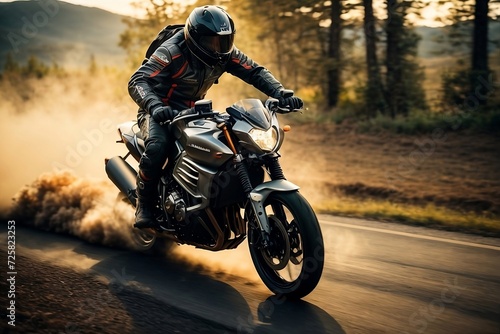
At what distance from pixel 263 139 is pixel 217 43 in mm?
1075

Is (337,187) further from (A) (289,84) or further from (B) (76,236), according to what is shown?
(A) (289,84)

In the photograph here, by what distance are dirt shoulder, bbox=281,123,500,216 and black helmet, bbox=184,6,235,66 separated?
5331mm

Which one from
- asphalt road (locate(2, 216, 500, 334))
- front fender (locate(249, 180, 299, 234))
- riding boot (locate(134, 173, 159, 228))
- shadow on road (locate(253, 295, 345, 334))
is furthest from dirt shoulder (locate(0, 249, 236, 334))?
front fender (locate(249, 180, 299, 234))

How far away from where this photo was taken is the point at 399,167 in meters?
12.8

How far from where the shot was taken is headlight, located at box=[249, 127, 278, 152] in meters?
4.50

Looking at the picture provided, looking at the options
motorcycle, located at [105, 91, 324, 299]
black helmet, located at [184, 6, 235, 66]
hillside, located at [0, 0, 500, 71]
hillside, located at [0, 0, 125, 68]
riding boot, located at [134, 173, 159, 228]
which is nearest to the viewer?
motorcycle, located at [105, 91, 324, 299]

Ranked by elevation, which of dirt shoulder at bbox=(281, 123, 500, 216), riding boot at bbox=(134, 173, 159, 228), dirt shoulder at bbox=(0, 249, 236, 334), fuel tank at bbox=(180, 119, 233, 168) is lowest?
dirt shoulder at bbox=(281, 123, 500, 216)

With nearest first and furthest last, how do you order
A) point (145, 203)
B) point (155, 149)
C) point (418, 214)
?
1. point (155, 149)
2. point (145, 203)
3. point (418, 214)

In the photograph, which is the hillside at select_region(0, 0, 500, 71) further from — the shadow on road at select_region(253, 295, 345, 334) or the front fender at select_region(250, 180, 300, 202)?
the shadow on road at select_region(253, 295, 345, 334)

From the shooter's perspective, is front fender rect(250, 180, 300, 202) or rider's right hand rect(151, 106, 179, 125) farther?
rider's right hand rect(151, 106, 179, 125)

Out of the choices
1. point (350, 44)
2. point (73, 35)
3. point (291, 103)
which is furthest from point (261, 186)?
point (73, 35)

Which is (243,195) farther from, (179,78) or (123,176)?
(123,176)

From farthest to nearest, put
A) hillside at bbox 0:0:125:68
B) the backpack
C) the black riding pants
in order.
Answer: hillside at bbox 0:0:125:68
the backpack
the black riding pants

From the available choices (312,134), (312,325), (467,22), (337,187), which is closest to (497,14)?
(467,22)
